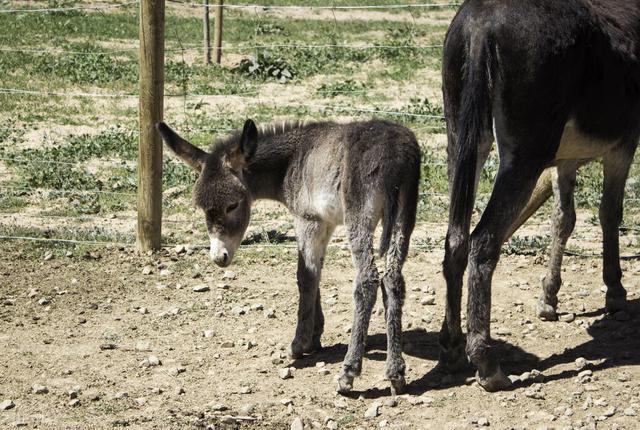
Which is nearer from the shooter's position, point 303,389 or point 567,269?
point 303,389

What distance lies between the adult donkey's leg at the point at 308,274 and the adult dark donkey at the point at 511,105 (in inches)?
34.2

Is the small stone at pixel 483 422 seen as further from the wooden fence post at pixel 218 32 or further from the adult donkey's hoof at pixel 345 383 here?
the wooden fence post at pixel 218 32

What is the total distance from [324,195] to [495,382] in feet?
5.08

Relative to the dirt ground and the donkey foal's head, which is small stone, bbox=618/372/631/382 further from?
the donkey foal's head

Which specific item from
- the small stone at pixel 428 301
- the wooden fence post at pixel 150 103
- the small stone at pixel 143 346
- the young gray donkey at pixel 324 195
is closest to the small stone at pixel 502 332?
the small stone at pixel 428 301

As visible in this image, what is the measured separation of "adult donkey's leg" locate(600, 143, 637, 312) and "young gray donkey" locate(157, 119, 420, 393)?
57.8 inches

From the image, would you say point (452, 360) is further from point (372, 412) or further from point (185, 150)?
point (185, 150)

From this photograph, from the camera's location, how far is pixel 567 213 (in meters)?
7.18

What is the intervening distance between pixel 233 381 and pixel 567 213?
274 centimetres

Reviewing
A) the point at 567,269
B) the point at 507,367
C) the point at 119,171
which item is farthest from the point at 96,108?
the point at 507,367

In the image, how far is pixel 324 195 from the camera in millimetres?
6242

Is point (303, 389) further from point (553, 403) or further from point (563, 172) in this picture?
point (563, 172)

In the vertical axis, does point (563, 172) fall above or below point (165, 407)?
above

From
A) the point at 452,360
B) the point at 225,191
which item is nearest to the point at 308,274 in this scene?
the point at 225,191
